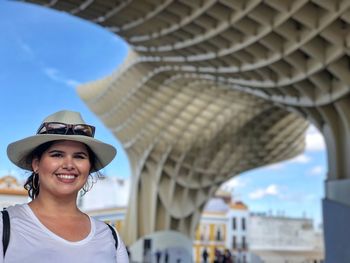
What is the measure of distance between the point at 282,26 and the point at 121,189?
54118 millimetres

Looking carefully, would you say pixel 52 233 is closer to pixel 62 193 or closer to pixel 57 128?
pixel 62 193

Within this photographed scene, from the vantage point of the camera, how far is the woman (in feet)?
8.14

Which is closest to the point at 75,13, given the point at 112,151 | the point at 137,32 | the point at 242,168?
the point at 137,32

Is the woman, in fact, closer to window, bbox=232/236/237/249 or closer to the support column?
the support column

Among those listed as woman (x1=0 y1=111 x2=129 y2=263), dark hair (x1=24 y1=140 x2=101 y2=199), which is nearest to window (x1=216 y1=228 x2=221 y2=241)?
dark hair (x1=24 y1=140 x2=101 y2=199)

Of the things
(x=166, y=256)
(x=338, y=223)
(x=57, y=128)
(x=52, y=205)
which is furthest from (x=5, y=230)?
(x=166, y=256)

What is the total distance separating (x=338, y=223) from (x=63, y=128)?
1576cm

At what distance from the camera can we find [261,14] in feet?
52.3

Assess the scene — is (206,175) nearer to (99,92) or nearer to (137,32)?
(99,92)

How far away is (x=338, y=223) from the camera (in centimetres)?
1658

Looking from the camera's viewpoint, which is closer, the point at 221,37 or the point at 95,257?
the point at 95,257

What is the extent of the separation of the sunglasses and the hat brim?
48mm

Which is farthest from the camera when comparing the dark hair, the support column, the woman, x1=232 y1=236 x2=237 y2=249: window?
x1=232 y1=236 x2=237 y2=249: window

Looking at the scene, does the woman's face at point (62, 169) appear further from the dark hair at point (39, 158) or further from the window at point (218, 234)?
the window at point (218, 234)
